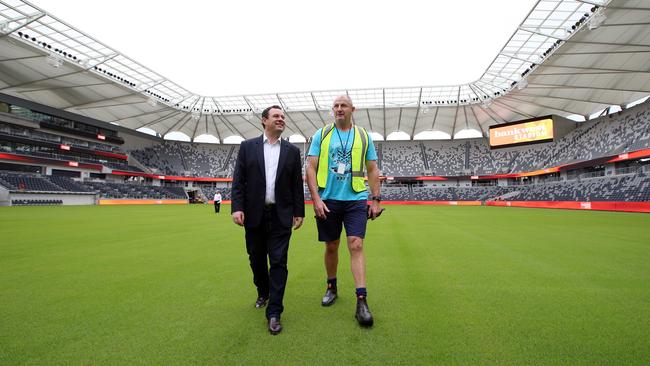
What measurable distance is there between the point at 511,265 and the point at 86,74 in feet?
117

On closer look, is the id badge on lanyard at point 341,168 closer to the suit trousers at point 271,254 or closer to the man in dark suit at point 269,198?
the man in dark suit at point 269,198

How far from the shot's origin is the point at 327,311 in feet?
9.53

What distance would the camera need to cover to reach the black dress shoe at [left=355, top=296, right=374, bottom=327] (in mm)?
2506

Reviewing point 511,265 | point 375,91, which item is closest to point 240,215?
point 511,265

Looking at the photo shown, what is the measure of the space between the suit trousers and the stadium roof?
22.5 metres

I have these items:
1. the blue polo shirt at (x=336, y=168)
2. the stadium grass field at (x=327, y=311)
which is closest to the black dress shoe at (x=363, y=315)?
the stadium grass field at (x=327, y=311)

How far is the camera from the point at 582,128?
3847cm

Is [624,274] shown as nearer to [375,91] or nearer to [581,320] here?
[581,320]

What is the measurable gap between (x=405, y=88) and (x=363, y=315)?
3688 centimetres

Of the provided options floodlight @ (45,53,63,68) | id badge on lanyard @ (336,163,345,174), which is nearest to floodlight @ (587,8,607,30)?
id badge on lanyard @ (336,163,345,174)

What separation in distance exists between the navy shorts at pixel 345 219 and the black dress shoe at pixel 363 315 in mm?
599

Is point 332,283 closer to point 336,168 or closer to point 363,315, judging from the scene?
point 363,315

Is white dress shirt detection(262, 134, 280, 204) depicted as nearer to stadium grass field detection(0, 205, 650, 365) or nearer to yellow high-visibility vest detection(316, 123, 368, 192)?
yellow high-visibility vest detection(316, 123, 368, 192)

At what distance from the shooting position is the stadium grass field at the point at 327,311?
206 centimetres
